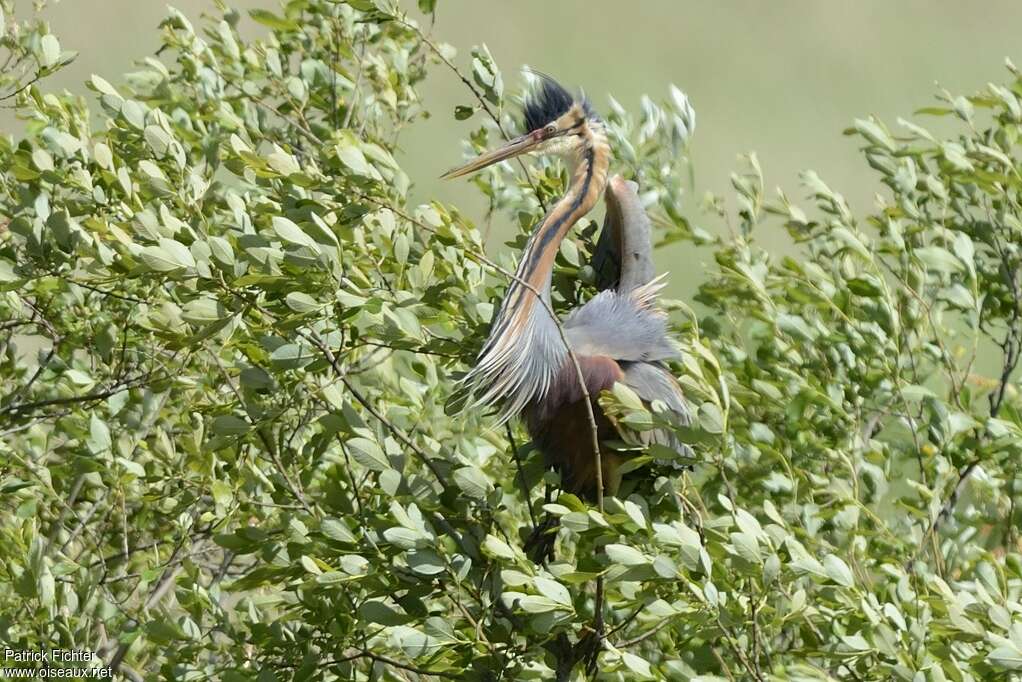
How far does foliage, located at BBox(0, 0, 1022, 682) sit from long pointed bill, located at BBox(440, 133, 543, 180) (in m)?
0.07

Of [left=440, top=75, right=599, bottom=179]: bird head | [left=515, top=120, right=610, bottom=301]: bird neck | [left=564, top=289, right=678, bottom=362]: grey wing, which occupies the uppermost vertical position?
[left=440, top=75, right=599, bottom=179]: bird head

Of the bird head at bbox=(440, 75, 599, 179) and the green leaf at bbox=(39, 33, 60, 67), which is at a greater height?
the bird head at bbox=(440, 75, 599, 179)

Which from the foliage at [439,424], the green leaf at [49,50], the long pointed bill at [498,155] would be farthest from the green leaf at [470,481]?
the green leaf at [49,50]

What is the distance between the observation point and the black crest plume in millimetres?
3666

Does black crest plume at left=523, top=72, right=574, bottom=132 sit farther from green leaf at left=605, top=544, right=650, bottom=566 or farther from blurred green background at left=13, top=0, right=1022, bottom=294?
blurred green background at left=13, top=0, right=1022, bottom=294

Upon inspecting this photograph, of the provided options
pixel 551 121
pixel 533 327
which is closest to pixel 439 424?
pixel 533 327

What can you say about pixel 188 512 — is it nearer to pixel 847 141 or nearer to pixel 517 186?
pixel 517 186

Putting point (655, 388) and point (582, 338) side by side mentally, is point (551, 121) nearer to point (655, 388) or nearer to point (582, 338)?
point (582, 338)

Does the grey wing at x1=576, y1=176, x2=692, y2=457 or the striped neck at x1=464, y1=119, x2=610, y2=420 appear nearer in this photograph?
the striped neck at x1=464, y1=119, x2=610, y2=420

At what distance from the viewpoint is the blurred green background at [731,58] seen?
16.2m

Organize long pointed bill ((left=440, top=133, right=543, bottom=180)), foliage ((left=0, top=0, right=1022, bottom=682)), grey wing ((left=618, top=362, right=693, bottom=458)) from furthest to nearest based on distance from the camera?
1. long pointed bill ((left=440, top=133, right=543, bottom=180))
2. grey wing ((left=618, top=362, right=693, bottom=458))
3. foliage ((left=0, top=0, right=1022, bottom=682))

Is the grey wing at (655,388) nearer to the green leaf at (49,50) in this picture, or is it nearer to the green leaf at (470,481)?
the green leaf at (470,481)

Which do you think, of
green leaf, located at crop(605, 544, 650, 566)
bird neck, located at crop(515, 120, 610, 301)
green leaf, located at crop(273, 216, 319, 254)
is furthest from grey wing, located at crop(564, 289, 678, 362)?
green leaf, located at crop(605, 544, 650, 566)

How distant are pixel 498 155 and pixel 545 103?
289 millimetres
